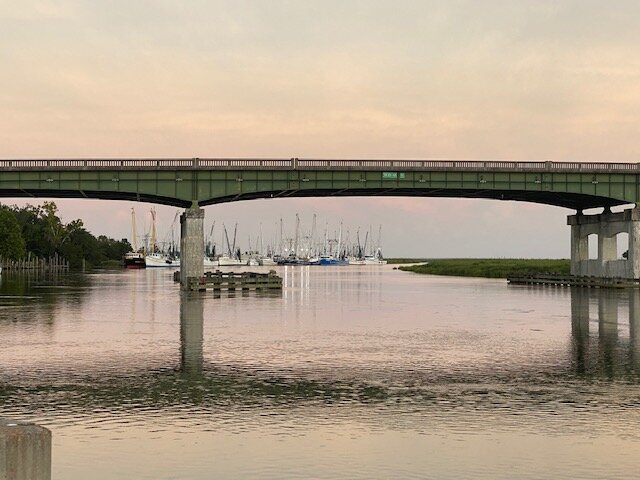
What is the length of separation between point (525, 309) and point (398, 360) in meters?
29.7

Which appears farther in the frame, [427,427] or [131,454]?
[427,427]

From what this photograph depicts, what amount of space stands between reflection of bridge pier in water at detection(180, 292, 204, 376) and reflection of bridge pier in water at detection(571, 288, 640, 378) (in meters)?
11.1

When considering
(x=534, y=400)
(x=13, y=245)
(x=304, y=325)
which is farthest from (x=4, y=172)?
(x=13, y=245)

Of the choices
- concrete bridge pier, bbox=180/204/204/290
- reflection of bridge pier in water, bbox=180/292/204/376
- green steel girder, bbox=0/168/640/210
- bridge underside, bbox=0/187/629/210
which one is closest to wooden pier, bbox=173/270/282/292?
concrete bridge pier, bbox=180/204/204/290

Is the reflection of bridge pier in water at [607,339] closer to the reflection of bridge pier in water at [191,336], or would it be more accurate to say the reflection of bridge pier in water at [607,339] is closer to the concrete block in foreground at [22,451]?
the reflection of bridge pier in water at [191,336]

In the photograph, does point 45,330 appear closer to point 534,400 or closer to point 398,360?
point 398,360

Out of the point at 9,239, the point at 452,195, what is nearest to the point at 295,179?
the point at 452,195

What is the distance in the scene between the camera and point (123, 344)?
3197cm

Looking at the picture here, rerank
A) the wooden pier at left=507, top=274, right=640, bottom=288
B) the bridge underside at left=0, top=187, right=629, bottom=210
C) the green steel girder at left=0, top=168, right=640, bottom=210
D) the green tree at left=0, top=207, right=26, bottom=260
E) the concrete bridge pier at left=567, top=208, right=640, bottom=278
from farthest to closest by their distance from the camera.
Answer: the green tree at left=0, top=207, right=26, bottom=260, the bridge underside at left=0, top=187, right=629, bottom=210, the concrete bridge pier at left=567, top=208, right=640, bottom=278, the wooden pier at left=507, top=274, right=640, bottom=288, the green steel girder at left=0, top=168, right=640, bottom=210

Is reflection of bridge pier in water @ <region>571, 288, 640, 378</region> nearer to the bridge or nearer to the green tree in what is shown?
the bridge

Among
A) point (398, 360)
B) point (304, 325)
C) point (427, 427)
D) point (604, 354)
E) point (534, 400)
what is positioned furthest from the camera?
point (304, 325)

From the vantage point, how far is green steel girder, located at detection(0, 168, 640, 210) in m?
83.0

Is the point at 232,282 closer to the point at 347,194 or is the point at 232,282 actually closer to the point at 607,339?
the point at 347,194

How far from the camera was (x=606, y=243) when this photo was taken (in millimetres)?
91625
